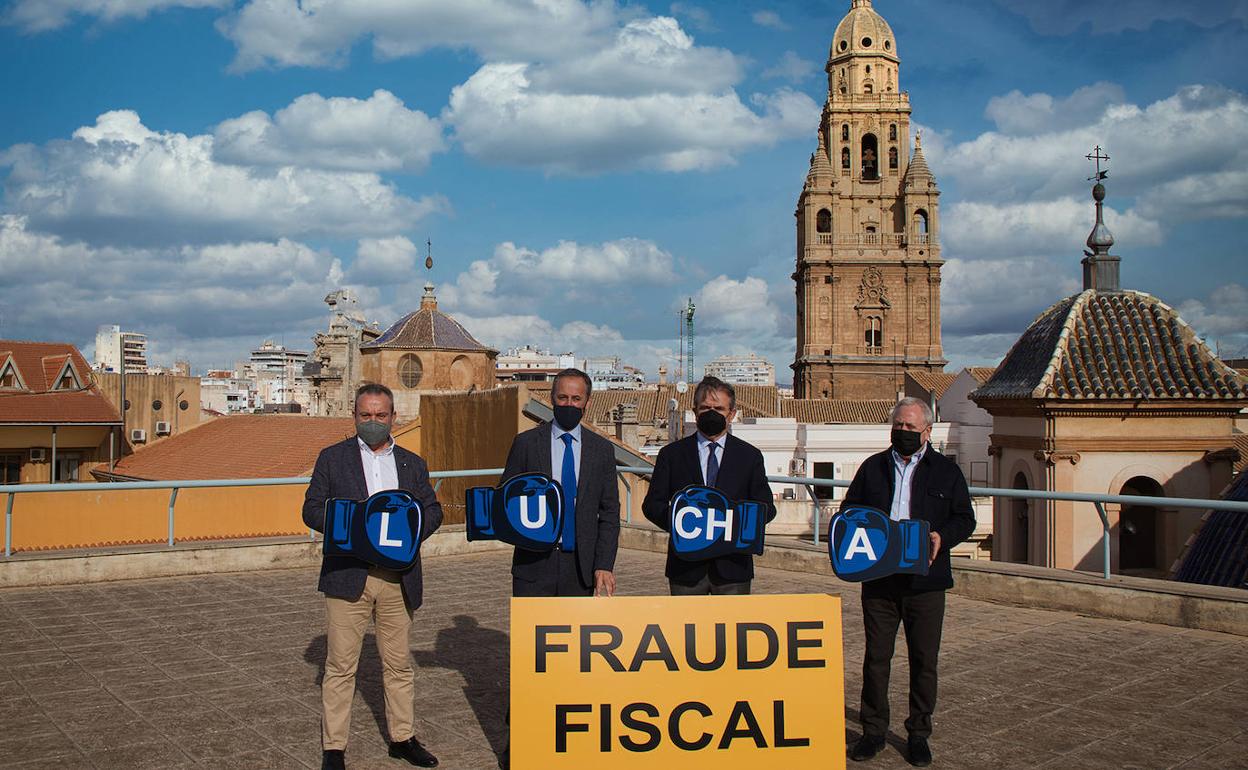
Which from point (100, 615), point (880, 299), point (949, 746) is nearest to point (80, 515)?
point (100, 615)

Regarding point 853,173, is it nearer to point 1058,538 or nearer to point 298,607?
point 1058,538

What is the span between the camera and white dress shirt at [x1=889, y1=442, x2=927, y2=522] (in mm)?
5762

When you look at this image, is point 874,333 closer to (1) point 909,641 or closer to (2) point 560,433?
(1) point 909,641

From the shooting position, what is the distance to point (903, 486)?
19.0 feet

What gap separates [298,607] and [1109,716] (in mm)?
6606

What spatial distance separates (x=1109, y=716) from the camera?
6137mm

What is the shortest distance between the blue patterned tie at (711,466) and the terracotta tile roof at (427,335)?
1627 inches

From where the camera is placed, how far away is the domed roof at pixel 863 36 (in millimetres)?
83750

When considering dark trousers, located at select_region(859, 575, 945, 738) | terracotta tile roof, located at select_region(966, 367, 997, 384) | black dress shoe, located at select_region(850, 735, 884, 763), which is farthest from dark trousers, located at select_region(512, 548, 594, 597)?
terracotta tile roof, located at select_region(966, 367, 997, 384)

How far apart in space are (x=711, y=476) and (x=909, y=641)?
142 cm

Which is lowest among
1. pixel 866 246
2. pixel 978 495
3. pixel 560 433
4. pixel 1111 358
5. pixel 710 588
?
pixel 710 588

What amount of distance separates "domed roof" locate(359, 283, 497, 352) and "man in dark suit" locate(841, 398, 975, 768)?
41721mm

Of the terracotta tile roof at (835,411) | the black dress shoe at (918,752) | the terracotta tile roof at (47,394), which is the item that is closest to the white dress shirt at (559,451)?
the black dress shoe at (918,752)

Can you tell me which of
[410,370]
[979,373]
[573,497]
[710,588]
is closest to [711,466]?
[710,588]
